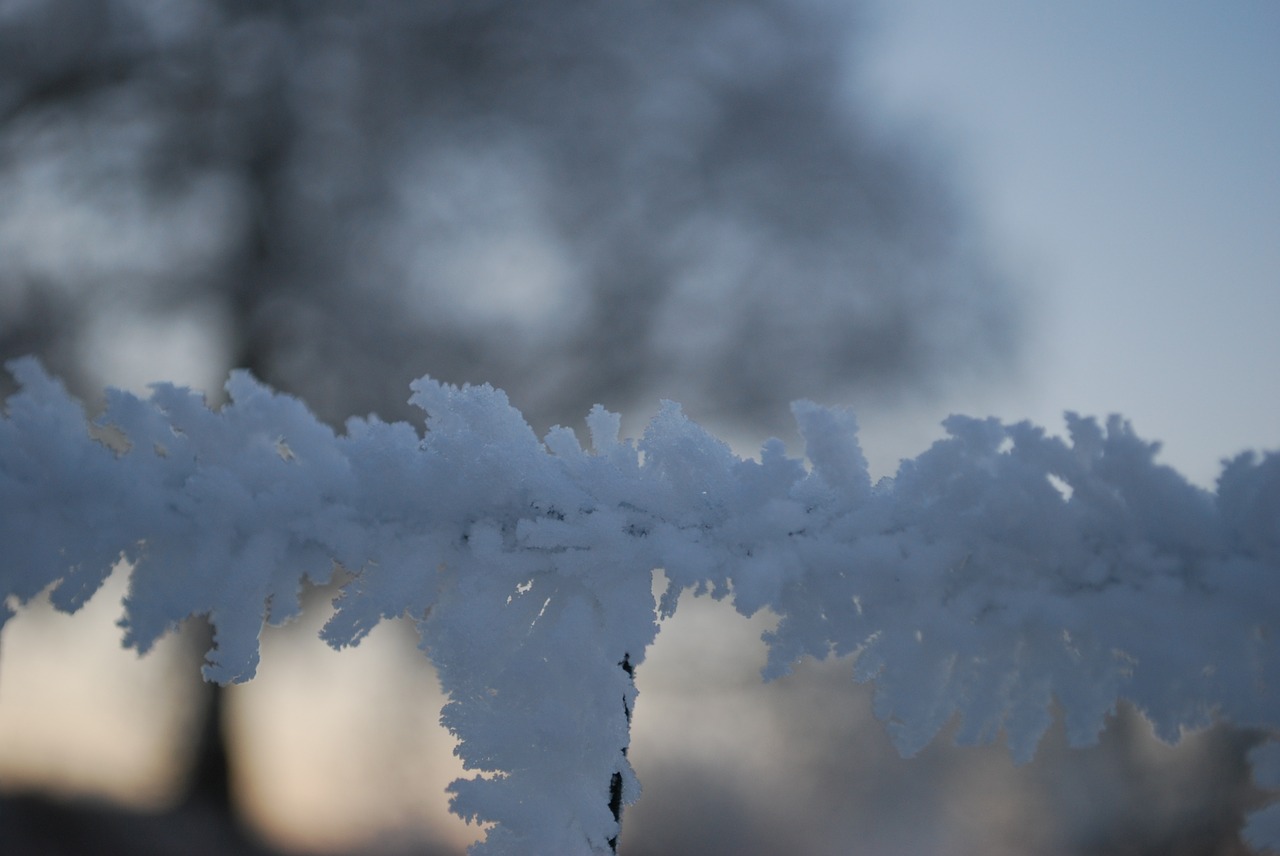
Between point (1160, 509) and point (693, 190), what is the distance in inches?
215

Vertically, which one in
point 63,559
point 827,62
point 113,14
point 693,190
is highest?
point 113,14

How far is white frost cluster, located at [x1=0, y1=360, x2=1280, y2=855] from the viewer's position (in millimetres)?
378

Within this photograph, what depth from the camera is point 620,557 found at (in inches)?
16.8

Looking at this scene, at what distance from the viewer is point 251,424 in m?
0.46

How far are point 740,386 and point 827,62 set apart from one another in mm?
2395

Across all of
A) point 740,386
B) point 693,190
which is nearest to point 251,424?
point 740,386

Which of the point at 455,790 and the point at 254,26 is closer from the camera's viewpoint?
the point at 455,790

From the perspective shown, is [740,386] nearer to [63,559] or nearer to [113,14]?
[113,14]

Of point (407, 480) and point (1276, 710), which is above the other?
point (407, 480)

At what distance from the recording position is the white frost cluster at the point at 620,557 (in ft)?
1.24

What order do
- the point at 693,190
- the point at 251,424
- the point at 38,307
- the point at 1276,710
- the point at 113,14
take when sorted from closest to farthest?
the point at 1276,710 < the point at 251,424 < the point at 38,307 < the point at 113,14 < the point at 693,190

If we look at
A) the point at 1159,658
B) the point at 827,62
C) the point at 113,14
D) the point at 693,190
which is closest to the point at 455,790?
the point at 1159,658

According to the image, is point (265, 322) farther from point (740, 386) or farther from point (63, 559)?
point (63, 559)

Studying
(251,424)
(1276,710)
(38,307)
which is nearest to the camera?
(1276,710)
